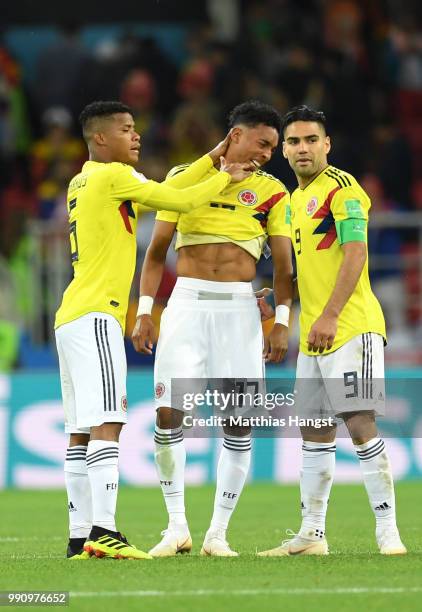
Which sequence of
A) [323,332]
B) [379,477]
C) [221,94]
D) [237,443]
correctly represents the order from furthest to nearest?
1. [221,94]
2. [237,443]
3. [379,477]
4. [323,332]

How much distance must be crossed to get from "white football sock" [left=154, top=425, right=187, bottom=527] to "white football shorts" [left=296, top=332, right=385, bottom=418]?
795 mm

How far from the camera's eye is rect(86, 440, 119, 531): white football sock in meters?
8.14

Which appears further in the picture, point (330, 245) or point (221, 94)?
point (221, 94)

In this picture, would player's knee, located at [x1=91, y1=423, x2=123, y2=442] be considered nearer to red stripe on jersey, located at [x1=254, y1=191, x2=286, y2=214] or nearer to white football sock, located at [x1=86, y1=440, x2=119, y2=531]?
white football sock, located at [x1=86, y1=440, x2=119, y2=531]

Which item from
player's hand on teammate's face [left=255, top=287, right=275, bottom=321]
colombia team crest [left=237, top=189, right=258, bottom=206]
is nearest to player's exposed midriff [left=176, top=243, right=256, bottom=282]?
player's hand on teammate's face [left=255, top=287, right=275, bottom=321]

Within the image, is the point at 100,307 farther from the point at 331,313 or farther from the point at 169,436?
the point at 331,313

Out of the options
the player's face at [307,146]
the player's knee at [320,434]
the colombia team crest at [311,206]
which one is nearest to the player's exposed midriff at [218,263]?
the colombia team crest at [311,206]

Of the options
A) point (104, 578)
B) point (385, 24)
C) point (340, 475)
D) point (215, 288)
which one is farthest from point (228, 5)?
point (104, 578)

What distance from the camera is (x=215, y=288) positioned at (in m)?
8.66

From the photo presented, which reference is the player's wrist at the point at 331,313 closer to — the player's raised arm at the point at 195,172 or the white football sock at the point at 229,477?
the white football sock at the point at 229,477

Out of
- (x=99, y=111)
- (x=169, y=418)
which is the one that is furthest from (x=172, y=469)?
(x=99, y=111)

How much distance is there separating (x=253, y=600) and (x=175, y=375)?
224 cm

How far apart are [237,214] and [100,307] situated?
105 cm

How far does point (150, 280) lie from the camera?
29.1 ft
